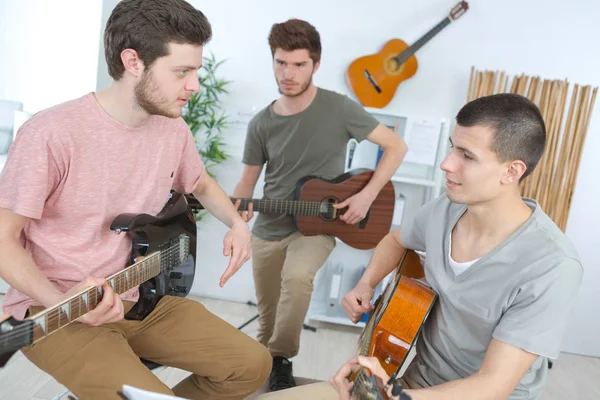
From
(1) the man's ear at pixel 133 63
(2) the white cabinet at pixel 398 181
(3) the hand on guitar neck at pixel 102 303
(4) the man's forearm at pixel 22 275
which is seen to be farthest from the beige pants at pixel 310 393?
(2) the white cabinet at pixel 398 181

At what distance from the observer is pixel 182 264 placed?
1.83m

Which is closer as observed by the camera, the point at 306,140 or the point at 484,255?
the point at 484,255

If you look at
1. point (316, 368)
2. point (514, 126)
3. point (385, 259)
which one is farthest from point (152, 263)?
point (316, 368)

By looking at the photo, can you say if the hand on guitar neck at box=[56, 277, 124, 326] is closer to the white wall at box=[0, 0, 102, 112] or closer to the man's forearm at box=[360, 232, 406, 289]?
the man's forearm at box=[360, 232, 406, 289]

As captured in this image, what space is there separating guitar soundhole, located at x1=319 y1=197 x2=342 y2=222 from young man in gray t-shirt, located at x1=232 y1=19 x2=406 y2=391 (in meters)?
0.04

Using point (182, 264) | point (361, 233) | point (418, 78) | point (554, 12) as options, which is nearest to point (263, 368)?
point (182, 264)

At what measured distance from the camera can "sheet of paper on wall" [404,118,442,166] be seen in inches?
145

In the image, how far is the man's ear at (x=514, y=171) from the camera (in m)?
1.54

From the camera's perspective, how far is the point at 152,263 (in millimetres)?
1634

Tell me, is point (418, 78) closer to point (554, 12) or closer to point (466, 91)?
point (466, 91)

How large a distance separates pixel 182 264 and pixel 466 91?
8.58 feet

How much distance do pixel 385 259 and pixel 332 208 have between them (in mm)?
822

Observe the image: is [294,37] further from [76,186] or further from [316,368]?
[316,368]

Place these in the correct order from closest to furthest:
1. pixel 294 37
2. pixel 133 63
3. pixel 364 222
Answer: pixel 133 63 < pixel 294 37 < pixel 364 222
